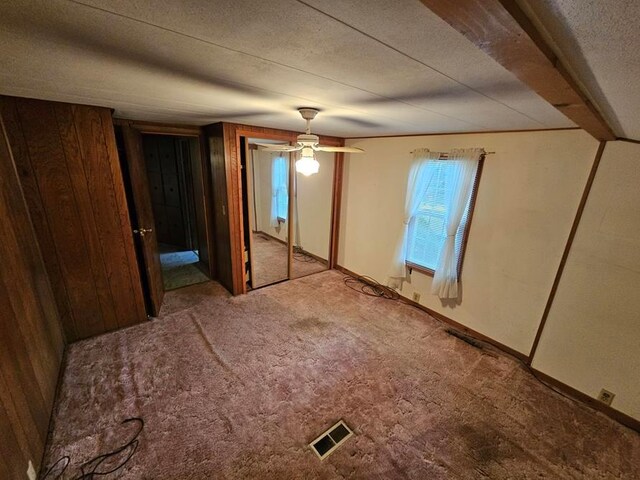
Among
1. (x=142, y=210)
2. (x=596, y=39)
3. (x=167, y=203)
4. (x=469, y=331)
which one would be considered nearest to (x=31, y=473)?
(x=142, y=210)

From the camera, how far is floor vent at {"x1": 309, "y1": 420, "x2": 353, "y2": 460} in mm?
1714

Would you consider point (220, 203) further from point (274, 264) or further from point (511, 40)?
point (511, 40)

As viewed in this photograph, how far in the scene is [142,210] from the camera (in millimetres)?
2799

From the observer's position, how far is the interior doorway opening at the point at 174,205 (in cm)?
423

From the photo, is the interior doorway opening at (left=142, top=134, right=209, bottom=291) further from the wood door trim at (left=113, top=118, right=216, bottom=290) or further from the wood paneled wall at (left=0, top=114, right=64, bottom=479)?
the wood paneled wall at (left=0, top=114, right=64, bottom=479)

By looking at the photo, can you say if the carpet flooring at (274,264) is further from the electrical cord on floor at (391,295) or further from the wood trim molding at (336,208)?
the electrical cord on floor at (391,295)

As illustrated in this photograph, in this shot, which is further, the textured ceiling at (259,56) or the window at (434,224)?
the window at (434,224)

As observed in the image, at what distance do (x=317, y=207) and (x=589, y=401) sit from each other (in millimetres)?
3881

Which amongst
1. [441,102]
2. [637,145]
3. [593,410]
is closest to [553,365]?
[593,410]

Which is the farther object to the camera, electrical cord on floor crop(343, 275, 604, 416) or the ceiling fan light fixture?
electrical cord on floor crop(343, 275, 604, 416)

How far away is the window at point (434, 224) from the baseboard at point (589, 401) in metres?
1.19

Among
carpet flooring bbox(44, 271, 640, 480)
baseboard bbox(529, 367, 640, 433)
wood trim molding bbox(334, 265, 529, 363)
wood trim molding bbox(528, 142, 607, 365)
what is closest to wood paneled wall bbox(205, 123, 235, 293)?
carpet flooring bbox(44, 271, 640, 480)

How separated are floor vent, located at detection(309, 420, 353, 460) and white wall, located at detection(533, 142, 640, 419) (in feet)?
6.54

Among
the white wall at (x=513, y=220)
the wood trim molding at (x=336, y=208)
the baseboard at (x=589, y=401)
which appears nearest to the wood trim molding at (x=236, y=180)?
the wood trim molding at (x=336, y=208)
